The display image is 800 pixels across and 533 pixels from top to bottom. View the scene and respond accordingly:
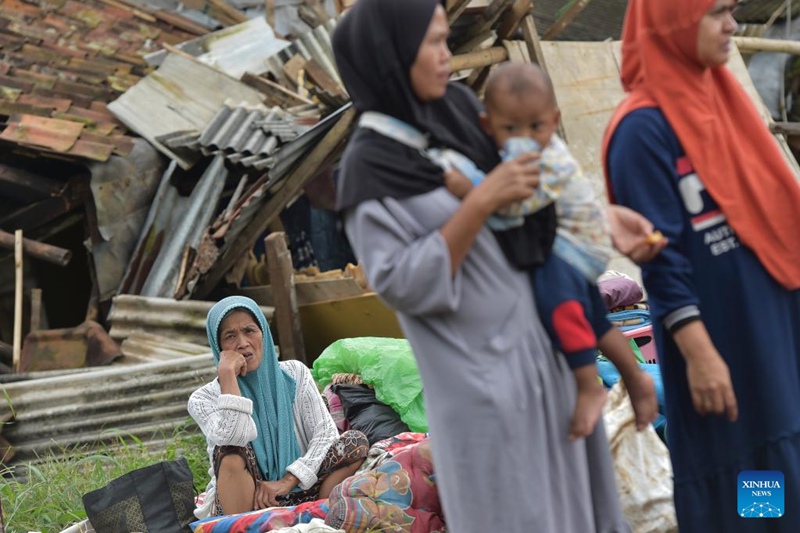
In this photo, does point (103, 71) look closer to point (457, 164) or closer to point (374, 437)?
point (374, 437)

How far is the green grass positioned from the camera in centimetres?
469

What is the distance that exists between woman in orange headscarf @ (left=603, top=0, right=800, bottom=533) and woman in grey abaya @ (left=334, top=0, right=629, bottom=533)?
1.29 feet

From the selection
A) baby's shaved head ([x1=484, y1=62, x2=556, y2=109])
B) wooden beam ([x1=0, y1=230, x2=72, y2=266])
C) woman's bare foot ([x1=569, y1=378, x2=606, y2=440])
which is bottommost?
woman's bare foot ([x1=569, y1=378, x2=606, y2=440])

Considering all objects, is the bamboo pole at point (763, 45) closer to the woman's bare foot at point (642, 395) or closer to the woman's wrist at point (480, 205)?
the woman's bare foot at point (642, 395)

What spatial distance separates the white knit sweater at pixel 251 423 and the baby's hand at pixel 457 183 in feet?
7.22

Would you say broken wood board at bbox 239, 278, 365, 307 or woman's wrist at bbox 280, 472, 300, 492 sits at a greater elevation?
broken wood board at bbox 239, 278, 365, 307

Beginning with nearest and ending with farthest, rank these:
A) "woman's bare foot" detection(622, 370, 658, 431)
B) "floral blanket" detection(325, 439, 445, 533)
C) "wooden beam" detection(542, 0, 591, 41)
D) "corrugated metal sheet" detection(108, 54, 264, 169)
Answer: "woman's bare foot" detection(622, 370, 658, 431), "floral blanket" detection(325, 439, 445, 533), "corrugated metal sheet" detection(108, 54, 264, 169), "wooden beam" detection(542, 0, 591, 41)

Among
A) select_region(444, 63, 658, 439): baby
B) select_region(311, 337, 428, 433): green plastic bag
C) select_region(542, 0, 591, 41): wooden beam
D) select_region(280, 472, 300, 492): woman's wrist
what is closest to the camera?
select_region(444, 63, 658, 439): baby

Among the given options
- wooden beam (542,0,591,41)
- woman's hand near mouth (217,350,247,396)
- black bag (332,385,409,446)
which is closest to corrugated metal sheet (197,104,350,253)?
black bag (332,385,409,446)

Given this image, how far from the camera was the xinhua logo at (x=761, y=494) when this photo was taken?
243 cm

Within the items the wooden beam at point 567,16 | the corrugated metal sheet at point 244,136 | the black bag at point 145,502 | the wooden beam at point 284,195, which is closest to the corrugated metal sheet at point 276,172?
the wooden beam at point 284,195

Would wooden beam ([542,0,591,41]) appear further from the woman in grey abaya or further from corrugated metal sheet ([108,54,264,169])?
the woman in grey abaya

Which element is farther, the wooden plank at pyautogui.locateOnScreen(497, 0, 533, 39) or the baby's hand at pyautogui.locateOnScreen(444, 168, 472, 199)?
the wooden plank at pyautogui.locateOnScreen(497, 0, 533, 39)

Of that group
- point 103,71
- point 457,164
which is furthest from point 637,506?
point 103,71
